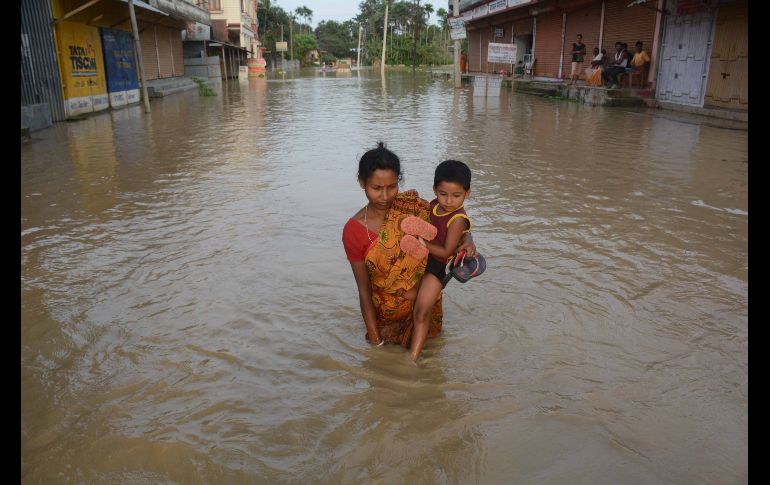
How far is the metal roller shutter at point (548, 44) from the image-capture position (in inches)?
917

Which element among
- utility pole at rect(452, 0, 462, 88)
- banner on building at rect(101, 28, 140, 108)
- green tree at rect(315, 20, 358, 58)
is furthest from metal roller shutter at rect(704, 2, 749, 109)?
green tree at rect(315, 20, 358, 58)

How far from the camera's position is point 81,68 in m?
14.8

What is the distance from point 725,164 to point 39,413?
8.50m

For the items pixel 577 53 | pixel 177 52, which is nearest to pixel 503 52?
pixel 577 53

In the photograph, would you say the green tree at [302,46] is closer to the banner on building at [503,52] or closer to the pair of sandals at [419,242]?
the banner on building at [503,52]

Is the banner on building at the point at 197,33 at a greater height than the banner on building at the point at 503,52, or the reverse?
the banner on building at the point at 197,33

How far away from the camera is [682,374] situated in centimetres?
293

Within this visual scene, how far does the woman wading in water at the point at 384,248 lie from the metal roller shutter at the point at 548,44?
74.3 ft

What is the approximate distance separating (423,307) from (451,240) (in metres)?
0.41

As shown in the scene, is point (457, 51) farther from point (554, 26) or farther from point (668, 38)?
point (668, 38)

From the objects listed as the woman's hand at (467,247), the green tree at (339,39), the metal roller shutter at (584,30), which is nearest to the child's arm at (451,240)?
the woman's hand at (467,247)

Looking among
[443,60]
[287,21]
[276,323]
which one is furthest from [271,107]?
[287,21]
